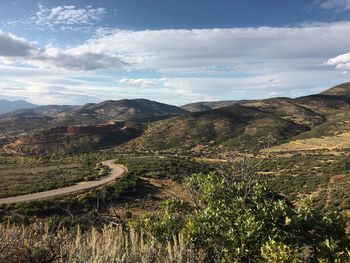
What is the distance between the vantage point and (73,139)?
98875 millimetres

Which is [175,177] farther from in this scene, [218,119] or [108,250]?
[218,119]

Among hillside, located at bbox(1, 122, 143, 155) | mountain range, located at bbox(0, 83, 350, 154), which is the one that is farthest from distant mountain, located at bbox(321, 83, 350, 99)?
hillside, located at bbox(1, 122, 143, 155)

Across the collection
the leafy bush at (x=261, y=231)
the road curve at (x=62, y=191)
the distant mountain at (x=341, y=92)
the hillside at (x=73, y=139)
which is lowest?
the hillside at (x=73, y=139)

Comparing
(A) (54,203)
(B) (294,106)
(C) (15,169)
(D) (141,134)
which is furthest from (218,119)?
(A) (54,203)

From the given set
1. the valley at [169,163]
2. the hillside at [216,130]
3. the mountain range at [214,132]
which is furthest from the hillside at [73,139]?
the hillside at [216,130]

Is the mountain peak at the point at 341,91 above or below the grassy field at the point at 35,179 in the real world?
above

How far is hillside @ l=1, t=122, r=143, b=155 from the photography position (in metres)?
89.8

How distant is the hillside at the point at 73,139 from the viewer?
294 feet

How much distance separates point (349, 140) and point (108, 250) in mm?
85765

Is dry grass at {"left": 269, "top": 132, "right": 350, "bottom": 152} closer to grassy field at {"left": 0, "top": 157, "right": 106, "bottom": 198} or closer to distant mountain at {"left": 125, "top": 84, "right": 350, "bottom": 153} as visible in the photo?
distant mountain at {"left": 125, "top": 84, "right": 350, "bottom": 153}

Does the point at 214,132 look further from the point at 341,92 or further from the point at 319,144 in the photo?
the point at 341,92

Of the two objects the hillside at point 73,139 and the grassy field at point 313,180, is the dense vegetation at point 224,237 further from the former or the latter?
the hillside at point 73,139

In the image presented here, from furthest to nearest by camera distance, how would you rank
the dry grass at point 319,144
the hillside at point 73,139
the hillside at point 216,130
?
the hillside at point 216,130 → the hillside at point 73,139 → the dry grass at point 319,144

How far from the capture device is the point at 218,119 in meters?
116
